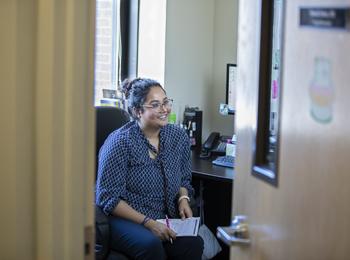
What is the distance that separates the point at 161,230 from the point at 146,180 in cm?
25

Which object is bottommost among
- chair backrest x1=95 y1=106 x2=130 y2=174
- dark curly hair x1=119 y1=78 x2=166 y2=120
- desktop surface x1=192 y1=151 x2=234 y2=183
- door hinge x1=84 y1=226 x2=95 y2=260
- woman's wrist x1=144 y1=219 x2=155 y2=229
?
woman's wrist x1=144 y1=219 x2=155 y2=229

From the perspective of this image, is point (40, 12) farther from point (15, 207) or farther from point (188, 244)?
point (188, 244)

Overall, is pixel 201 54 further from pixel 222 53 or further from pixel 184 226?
pixel 184 226

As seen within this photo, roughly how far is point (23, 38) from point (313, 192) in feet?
1.78

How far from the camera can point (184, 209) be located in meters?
2.50

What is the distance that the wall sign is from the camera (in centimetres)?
78

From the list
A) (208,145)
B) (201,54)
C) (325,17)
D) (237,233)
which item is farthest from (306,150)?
(201,54)

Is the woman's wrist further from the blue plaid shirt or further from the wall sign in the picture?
the wall sign

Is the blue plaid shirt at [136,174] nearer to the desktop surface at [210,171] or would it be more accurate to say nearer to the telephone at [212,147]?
the desktop surface at [210,171]

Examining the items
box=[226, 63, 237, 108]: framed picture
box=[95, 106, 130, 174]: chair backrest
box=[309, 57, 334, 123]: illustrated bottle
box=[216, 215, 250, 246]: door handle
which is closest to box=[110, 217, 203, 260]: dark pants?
box=[95, 106, 130, 174]: chair backrest

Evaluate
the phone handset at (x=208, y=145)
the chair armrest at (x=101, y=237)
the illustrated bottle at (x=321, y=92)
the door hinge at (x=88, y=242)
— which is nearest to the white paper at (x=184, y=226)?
the chair armrest at (x=101, y=237)

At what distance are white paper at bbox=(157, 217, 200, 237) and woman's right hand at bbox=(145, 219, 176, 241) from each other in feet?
0.16

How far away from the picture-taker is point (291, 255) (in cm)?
99

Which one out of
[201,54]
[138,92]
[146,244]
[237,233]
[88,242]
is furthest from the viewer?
[201,54]
